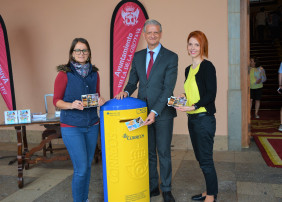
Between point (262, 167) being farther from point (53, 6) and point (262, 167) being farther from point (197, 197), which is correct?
point (53, 6)

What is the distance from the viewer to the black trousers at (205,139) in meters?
2.52

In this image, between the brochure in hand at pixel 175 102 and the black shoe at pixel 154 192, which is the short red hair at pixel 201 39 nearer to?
the brochure in hand at pixel 175 102

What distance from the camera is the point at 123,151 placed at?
7.87 feet

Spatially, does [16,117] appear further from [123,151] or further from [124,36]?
[124,36]

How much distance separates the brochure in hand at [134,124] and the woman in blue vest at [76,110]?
0.95 ft

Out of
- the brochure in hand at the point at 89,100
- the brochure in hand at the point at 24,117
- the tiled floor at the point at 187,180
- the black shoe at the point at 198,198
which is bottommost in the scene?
the tiled floor at the point at 187,180

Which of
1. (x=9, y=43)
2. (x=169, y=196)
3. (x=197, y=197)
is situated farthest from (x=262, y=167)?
(x=9, y=43)

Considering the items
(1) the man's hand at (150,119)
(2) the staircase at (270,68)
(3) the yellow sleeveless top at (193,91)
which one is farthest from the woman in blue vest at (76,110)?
(2) the staircase at (270,68)

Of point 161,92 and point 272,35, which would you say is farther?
point 272,35

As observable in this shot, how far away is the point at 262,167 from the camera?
3.73 metres

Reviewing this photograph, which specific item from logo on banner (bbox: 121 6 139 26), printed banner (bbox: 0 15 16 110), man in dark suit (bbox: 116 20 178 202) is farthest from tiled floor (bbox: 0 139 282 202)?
logo on banner (bbox: 121 6 139 26)

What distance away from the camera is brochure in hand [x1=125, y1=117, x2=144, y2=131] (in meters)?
2.34

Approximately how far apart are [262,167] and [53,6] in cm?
430

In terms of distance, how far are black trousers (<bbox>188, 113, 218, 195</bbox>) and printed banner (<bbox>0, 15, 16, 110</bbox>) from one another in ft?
12.7
